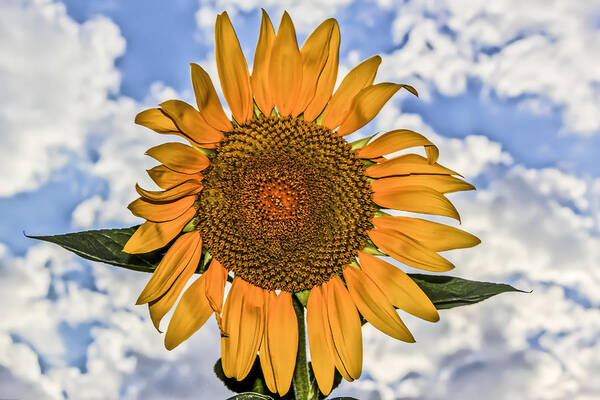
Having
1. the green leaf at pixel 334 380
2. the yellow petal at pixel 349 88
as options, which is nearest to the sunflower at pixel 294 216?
the yellow petal at pixel 349 88

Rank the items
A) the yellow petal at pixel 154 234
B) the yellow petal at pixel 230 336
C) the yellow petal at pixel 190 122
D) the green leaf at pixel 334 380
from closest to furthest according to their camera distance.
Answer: the yellow petal at pixel 190 122 < the yellow petal at pixel 154 234 < the yellow petal at pixel 230 336 < the green leaf at pixel 334 380

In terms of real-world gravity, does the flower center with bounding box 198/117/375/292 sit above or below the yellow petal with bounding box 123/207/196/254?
above

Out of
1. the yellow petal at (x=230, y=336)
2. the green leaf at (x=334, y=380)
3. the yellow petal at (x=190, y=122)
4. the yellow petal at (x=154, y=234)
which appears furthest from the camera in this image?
the green leaf at (x=334, y=380)

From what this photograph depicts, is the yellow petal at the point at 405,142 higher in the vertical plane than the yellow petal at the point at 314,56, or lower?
lower

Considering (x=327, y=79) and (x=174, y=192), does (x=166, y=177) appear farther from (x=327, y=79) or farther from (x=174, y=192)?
(x=327, y=79)

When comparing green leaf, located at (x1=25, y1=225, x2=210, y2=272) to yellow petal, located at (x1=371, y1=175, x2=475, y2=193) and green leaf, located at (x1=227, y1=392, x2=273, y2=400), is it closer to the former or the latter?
green leaf, located at (x1=227, y1=392, x2=273, y2=400)

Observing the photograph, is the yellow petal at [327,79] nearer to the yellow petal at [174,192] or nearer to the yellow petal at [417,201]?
the yellow petal at [417,201]

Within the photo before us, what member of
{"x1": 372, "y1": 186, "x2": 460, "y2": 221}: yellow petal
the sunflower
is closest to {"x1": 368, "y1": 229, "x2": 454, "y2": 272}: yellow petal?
the sunflower

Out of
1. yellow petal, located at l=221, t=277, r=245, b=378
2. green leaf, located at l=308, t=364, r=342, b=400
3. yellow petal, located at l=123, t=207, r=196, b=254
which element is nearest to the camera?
yellow petal, located at l=123, t=207, r=196, b=254
